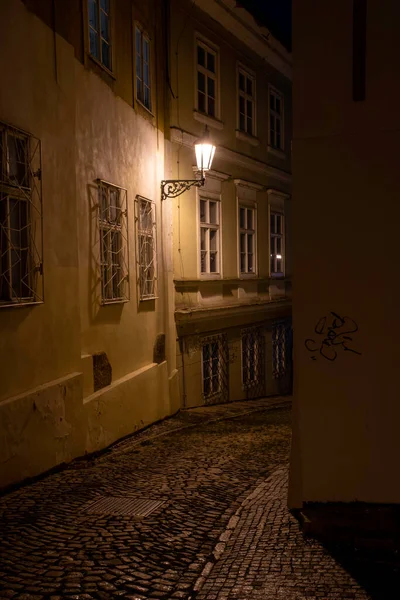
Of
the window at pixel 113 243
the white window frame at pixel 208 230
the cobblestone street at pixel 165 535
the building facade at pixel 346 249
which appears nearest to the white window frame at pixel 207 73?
the white window frame at pixel 208 230

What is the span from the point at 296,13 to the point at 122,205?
5.11 meters

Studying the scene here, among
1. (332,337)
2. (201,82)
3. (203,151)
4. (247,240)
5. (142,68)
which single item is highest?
(201,82)

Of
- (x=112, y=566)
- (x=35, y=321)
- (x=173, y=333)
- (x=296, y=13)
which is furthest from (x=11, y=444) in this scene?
(x=173, y=333)

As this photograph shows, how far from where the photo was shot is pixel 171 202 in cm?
1206

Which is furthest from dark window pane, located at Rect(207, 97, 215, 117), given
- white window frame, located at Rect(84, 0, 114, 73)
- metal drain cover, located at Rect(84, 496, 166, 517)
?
metal drain cover, located at Rect(84, 496, 166, 517)

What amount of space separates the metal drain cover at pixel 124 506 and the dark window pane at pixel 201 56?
9.93 metres

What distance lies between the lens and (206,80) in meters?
13.5

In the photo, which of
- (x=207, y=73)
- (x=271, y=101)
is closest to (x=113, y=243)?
(x=207, y=73)

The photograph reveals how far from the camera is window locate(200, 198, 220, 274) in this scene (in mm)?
13369

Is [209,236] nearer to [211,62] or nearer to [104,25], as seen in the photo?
[211,62]

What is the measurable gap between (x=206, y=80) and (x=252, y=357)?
23.0 ft

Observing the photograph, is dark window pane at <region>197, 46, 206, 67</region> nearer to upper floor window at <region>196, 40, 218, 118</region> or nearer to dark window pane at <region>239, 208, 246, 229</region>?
upper floor window at <region>196, 40, 218, 118</region>

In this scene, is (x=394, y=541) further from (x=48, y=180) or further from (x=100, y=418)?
(x=48, y=180)

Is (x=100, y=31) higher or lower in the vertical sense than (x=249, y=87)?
lower
